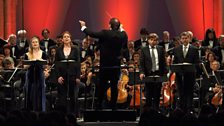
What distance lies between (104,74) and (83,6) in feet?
24.2

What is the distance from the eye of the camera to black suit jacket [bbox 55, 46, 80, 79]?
37.8 ft

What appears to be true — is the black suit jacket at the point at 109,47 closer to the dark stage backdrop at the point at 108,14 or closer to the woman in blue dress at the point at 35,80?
the woman in blue dress at the point at 35,80

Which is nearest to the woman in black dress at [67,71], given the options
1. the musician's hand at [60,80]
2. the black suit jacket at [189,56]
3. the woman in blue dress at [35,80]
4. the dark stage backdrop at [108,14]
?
the musician's hand at [60,80]

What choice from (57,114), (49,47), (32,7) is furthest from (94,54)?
(57,114)

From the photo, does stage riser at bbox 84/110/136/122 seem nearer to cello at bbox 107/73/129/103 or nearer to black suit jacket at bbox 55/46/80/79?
black suit jacket at bbox 55/46/80/79

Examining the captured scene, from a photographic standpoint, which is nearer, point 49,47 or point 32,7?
point 49,47

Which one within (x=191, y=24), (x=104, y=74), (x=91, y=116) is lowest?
(x=91, y=116)

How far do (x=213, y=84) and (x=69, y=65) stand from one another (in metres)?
3.22

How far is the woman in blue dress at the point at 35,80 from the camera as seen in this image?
11547 mm

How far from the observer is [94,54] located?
48.1ft

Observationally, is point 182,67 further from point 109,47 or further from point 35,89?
point 35,89

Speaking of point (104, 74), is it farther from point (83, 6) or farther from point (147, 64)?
point (83, 6)

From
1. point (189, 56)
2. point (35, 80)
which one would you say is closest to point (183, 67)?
point (189, 56)

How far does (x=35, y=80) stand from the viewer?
11656mm
